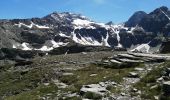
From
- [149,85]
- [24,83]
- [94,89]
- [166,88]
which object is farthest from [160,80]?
[24,83]

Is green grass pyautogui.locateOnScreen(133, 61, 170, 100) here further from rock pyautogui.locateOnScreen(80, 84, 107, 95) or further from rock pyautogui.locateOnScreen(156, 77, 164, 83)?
rock pyautogui.locateOnScreen(80, 84, 107, 95)

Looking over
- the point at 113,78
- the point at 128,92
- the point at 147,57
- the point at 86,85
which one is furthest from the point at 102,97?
the point at 147,57

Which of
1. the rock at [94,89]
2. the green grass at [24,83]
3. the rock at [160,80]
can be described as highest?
the rock at [160,80]

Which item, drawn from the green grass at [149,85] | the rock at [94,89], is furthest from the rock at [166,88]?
the rock at [94,89]

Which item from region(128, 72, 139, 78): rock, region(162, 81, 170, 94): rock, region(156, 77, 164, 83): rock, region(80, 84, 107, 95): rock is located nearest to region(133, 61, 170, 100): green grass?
region(156, 77, 164, 83): rock

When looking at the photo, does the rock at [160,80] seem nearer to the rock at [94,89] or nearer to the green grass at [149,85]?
the green grass at [149,85]

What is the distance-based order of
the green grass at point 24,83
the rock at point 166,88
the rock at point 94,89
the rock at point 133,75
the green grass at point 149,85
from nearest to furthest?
the rock at point 166,88 → the green grass at point 149,85 → the rock at point 94,89 → the rock at point 133,75 → the green grass at point 24,83

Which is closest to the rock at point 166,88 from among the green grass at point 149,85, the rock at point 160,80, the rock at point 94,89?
the green grass at point 149,85

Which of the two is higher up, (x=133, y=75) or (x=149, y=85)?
(x=133, y=75)

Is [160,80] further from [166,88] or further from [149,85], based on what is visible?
[166,88]

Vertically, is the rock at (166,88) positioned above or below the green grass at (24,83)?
above

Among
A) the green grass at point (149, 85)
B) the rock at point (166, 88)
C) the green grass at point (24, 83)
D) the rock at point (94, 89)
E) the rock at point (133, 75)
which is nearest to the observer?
the rock at point (166, 88)

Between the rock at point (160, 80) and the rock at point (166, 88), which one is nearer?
the rock at point (166, 88)

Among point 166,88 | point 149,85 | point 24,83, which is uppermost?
point 166,88
